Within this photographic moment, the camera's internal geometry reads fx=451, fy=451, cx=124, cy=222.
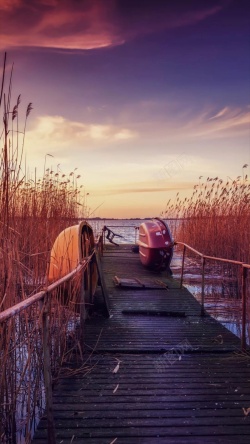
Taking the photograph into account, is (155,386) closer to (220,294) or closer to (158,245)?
(220,294)

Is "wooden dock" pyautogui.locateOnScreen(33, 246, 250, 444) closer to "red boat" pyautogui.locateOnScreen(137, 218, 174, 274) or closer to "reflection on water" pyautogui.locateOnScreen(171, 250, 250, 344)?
"reflection on water" pyautogui.locateOnScreen(171, 250, 250, 344)

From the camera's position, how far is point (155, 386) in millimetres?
3432

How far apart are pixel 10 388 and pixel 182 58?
7.95m

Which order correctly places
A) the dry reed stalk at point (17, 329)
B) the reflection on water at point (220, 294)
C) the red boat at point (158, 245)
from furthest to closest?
the red boat at point (158, 245)
the reflection on water at point (220, 294)
the dry reed stalk at point (17, 329)

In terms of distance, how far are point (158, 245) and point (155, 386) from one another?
6.34 m

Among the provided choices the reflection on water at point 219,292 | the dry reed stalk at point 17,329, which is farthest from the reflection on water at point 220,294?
the dry reed stalk at point 17,329

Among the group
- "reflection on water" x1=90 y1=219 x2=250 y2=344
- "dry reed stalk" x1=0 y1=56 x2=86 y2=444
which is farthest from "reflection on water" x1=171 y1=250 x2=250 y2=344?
"dry reed stalk" x1=0 y1=56 x2=86 y2=444

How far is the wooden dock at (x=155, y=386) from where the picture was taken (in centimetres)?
269

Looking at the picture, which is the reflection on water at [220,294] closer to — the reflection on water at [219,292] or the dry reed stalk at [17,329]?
the reflection on water at [219,292]

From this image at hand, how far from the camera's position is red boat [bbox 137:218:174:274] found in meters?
9.70

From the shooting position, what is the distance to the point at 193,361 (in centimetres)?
410

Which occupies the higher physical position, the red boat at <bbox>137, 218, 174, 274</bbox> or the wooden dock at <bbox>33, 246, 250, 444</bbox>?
the red boat at <bbox>137, 218, 174, 274</bbox>

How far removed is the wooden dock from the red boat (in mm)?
3613

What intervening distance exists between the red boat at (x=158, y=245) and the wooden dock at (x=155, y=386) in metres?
3.61
